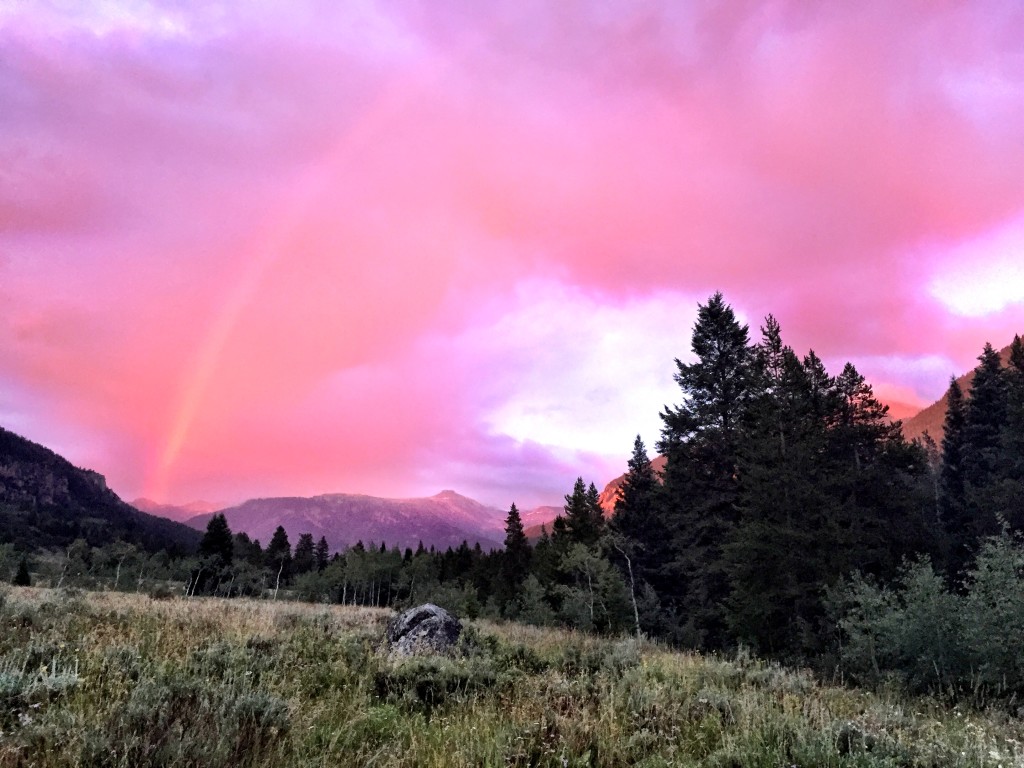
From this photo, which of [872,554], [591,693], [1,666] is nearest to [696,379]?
[872,554]

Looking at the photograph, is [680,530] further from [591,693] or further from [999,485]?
[591,693]

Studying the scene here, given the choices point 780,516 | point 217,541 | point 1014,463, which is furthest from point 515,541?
point 1014,463

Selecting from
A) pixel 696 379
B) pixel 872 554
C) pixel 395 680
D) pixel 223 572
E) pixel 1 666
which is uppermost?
pixel 696 379

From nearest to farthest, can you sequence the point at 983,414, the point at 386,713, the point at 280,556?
the point at 386,713
the point at 983,414
the point at 280,556

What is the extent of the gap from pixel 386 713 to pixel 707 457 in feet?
88.9

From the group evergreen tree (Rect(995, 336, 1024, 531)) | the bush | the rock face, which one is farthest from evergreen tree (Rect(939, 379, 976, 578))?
the rock face

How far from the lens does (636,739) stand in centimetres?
569

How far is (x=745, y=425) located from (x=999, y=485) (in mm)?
18988

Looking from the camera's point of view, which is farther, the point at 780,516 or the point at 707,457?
the point at 707,457

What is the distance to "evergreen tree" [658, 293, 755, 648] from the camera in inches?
1131

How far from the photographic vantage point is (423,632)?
1152cm

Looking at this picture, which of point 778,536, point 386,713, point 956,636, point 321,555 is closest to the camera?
point 386,713

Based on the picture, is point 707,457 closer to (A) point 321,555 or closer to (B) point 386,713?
(B) point 386,713

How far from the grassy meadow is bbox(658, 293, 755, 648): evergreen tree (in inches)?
751
